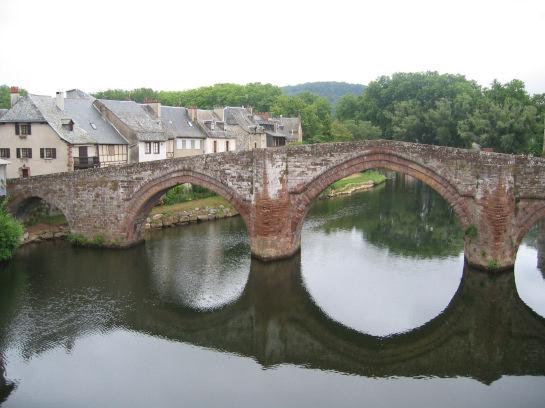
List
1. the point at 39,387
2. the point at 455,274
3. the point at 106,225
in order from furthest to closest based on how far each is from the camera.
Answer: the point at 106,225 < the point at 455,274 < the point at 39,387

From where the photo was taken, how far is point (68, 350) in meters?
16.4

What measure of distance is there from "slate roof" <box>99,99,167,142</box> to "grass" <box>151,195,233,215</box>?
5999mm

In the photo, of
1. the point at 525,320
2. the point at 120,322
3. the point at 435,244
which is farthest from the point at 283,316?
the point at 435,244

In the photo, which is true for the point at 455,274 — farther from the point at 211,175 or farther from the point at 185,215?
the point at 185,215

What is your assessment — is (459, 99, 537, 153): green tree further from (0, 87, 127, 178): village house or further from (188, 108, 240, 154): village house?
(0, 87, 127, 178): village house

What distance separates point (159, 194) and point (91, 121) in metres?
13.2

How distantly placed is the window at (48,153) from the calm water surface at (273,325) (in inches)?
289

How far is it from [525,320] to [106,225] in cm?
2052

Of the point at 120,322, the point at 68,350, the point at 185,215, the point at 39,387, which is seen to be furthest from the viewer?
the point at 185,215

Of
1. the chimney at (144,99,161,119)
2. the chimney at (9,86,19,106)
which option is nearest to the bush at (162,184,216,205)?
the chimney at (144,99,161,119)

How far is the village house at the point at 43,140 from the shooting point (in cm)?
3269

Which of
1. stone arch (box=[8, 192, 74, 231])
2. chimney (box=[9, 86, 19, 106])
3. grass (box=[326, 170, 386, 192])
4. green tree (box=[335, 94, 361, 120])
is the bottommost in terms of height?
grass (box=[326, 170, 386, 192])

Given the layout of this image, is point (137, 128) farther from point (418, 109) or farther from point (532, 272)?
point (418, 109)

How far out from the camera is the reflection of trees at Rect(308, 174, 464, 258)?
2969 cm
